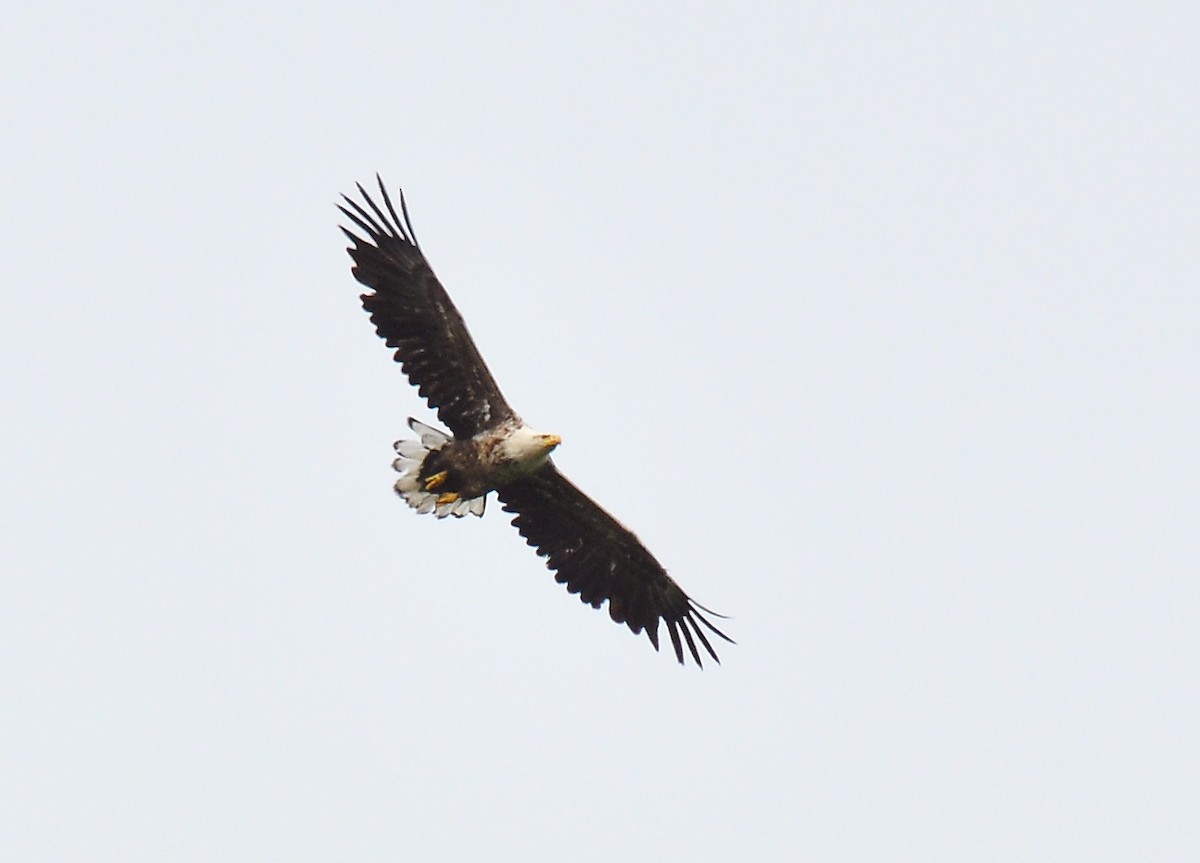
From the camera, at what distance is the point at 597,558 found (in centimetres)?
1695

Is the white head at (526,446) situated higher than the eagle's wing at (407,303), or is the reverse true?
the eagle's wing at (407,303)

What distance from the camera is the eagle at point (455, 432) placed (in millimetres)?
15711

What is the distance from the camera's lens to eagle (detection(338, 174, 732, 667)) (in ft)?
51.5

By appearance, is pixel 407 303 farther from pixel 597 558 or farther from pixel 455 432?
pixel 597 558

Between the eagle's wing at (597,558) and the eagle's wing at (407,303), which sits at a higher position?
the eagle's wing at (407,303)

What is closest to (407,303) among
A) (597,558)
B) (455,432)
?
(455,432)

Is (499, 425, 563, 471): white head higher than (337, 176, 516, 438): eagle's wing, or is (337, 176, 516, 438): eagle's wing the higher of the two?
(337, 176, 516, 438): eagle's wing

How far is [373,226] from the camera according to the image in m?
15.7

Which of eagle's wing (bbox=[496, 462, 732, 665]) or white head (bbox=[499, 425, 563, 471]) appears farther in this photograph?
eagle's wing (bbox=[496, 462, 732, 665])

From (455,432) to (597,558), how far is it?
191 centimetres

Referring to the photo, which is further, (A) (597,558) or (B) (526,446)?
(A) (597,558)

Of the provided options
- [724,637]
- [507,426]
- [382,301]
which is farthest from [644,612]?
[382,301]

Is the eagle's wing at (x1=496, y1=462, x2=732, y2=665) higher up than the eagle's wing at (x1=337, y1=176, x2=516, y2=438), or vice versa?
the eagle's wing at (x1=337, y1=176, x2=516, y2=438)

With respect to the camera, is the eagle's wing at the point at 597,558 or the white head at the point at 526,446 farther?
the eagle's wing at the point at 597,558
